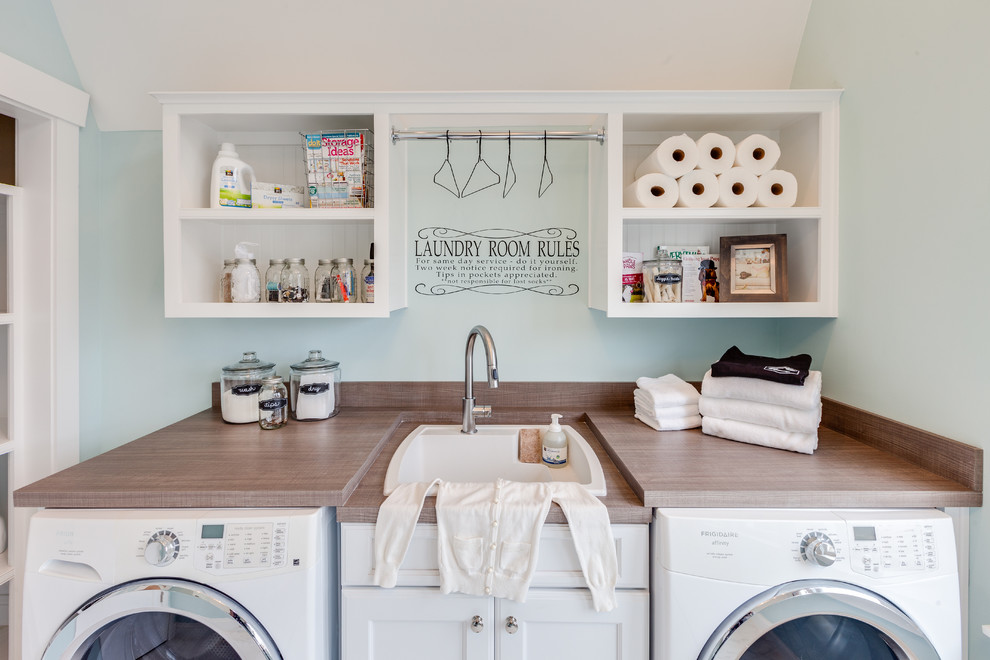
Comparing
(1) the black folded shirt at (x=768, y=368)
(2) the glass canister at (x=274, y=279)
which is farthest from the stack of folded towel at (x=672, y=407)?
(2) the glass canister at (x=274, y=279)

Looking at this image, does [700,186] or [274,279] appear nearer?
[700,186]

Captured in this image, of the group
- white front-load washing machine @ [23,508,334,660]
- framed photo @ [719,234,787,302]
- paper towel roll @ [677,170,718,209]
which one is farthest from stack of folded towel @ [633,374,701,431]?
white front-load washing machine @ [23,508,334,660]

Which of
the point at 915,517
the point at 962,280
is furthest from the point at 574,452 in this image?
the point at 962,280

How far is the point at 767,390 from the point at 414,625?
116cm

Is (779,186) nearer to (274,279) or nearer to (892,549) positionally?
(892,549)

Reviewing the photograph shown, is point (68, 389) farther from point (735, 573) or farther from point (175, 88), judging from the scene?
point (735, 573)

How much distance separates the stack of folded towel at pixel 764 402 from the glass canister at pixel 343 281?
47.7 inches

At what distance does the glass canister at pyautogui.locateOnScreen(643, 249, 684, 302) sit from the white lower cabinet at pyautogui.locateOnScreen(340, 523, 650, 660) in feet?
2.70

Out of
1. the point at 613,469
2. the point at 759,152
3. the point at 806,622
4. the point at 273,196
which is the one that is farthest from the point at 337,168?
the point at 806,622

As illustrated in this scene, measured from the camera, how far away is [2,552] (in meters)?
1.73

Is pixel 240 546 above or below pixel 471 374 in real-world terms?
below

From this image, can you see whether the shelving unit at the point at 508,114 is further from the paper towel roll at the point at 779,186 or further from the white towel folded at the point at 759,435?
the white towel folded at the point at 759,435

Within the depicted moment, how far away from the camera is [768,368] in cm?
152

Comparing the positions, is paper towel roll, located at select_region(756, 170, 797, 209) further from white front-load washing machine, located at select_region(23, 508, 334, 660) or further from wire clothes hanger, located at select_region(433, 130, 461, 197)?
white front-load washing machine, located at select_region(23, 508, 334, 660)
